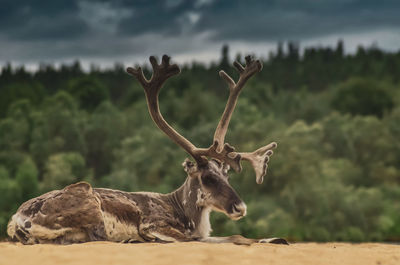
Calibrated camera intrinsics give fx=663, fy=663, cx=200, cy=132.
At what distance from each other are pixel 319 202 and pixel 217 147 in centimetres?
2899

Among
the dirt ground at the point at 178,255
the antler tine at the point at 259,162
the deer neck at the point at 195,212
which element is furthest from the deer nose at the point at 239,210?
the dirt ground at the point at 178,255

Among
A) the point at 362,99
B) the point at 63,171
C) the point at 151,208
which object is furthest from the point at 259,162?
the point at 362,99

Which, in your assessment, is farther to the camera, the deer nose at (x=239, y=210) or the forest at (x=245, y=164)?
the forest at (x=245, y=164)

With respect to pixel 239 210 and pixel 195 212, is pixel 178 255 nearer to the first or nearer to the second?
pixel 239 210

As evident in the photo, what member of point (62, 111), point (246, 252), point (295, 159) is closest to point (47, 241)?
point (246, 252)

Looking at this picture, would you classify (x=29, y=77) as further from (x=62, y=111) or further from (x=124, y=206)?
(x=124, y=206)

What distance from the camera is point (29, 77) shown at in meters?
122

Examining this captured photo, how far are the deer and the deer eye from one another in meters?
0.01

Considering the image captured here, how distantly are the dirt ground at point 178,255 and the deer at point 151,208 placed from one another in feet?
4.27

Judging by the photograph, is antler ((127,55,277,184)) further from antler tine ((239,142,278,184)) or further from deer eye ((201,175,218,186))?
deer eye ((201,175,218,186))

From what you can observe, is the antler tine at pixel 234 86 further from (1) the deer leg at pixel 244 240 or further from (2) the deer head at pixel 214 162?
(1) the deer leg at pixel 244 240

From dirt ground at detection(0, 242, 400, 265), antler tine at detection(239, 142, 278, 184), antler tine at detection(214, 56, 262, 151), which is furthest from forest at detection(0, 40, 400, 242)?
dirt ground at detection(0, 242, 400, 265)

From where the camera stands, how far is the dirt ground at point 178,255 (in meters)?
7.69

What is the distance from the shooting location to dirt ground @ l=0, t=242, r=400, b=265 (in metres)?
7.69
